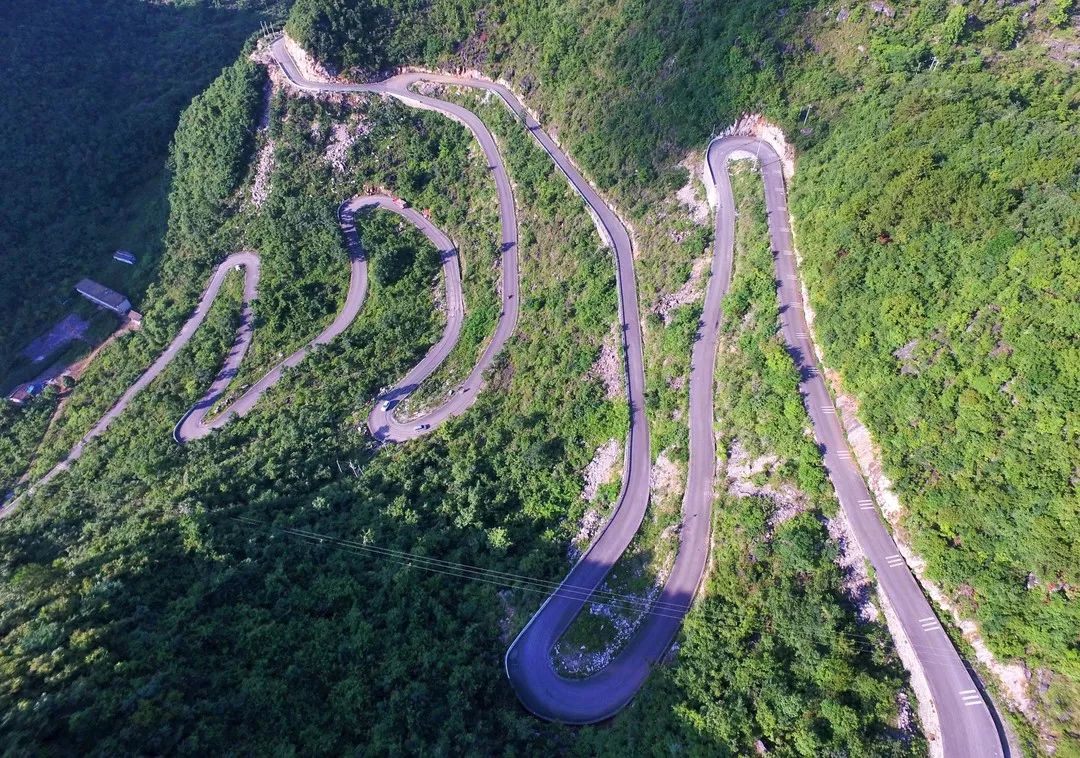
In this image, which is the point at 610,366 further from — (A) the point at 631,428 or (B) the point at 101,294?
(B) the point at 101,294

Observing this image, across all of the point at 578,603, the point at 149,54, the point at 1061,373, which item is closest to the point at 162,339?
the point at 578,603

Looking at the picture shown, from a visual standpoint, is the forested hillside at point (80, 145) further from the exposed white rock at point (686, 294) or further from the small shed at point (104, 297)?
the exposed white rock at point (686, 294)

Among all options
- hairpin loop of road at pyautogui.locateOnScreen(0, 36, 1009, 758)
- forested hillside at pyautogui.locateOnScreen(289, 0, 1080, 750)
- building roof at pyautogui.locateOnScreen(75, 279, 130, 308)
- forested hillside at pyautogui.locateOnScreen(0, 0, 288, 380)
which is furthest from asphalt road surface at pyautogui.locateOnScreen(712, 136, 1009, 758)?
forested hillside at pyautogui.locateOnScreen(0, 0, 288, 380)

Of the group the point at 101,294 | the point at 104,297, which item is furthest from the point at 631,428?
the point at 101,294

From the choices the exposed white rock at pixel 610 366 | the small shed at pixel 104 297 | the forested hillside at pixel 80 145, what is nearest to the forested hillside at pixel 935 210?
the exposed white rock at pixel 610 366

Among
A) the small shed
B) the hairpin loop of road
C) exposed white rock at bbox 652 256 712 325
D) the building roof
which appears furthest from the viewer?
the building roof

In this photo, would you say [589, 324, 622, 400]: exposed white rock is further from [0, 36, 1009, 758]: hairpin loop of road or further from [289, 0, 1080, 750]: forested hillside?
[289, 0, 1080, 750]: forested hillside
